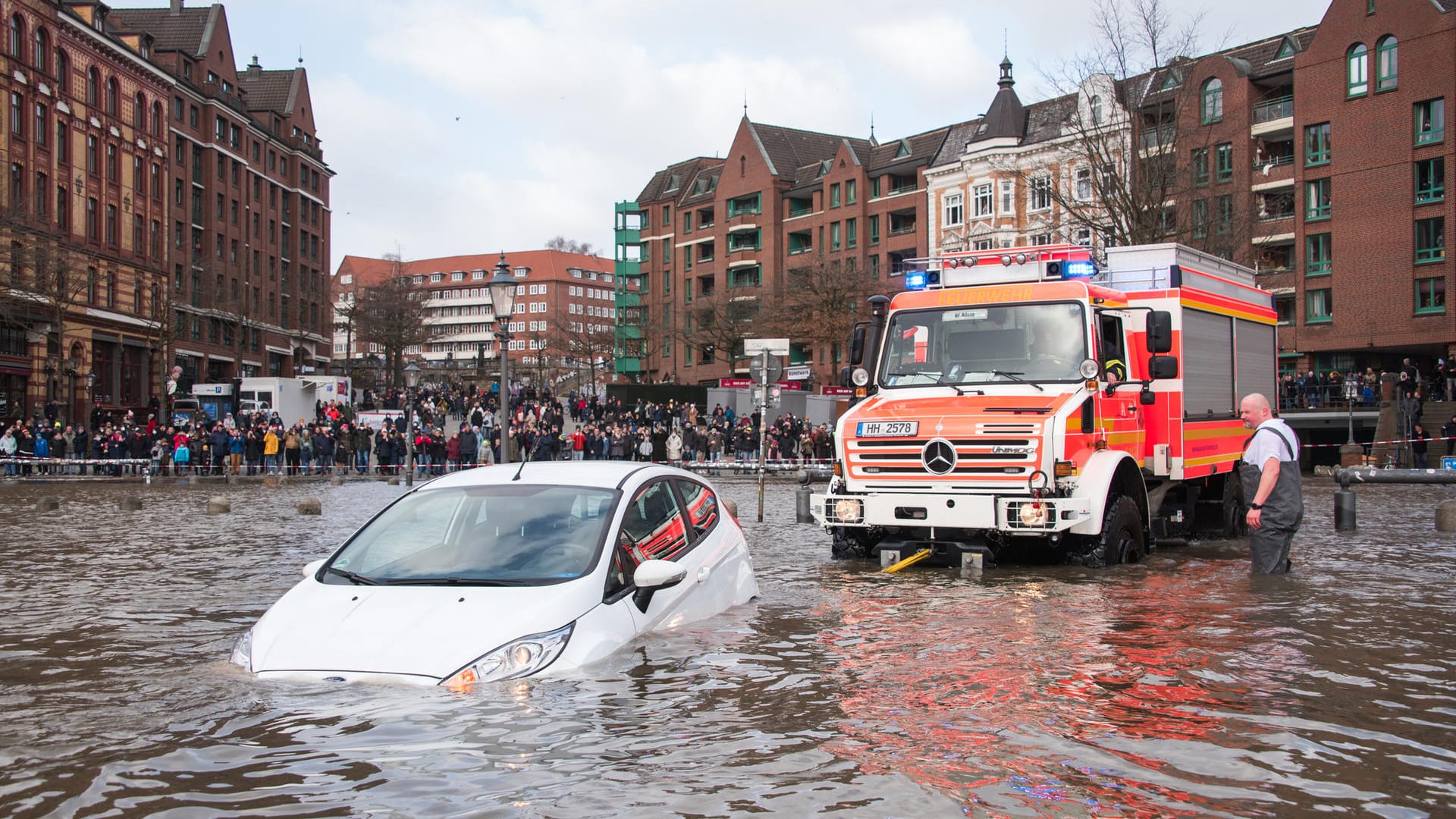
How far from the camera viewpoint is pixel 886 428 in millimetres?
11984

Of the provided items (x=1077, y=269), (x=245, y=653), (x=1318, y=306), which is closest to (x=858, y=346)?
(x=1077, y=269)

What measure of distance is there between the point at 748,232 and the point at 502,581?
7713 centimetres

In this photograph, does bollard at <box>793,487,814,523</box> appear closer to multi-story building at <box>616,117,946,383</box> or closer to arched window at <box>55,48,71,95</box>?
multi-story building at <box>616,117,946,383</box>

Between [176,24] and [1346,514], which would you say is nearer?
[1346,514]

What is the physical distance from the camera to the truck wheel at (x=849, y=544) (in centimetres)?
1346

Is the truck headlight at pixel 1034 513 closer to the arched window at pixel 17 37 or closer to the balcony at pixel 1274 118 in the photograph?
the balcony at pixel 1274 118

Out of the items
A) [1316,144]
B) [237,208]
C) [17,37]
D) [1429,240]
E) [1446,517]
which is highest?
[17,37]

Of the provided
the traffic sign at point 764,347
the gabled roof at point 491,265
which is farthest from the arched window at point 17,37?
the gabled roof at point 491,265

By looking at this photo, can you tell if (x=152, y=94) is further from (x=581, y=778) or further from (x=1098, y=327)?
(x=581, y=778)

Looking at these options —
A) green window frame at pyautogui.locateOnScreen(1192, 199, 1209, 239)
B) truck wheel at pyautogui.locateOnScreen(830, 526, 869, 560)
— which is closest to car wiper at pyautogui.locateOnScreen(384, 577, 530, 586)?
truck wheel at pyautogui.locateOnScreen(830, 526, 869, 560)

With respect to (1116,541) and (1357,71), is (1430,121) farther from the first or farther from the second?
(1116,541)

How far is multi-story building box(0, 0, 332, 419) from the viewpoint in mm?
47625

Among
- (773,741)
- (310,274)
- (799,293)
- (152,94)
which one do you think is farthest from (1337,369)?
(310,274)

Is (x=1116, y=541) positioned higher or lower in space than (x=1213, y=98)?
lower
